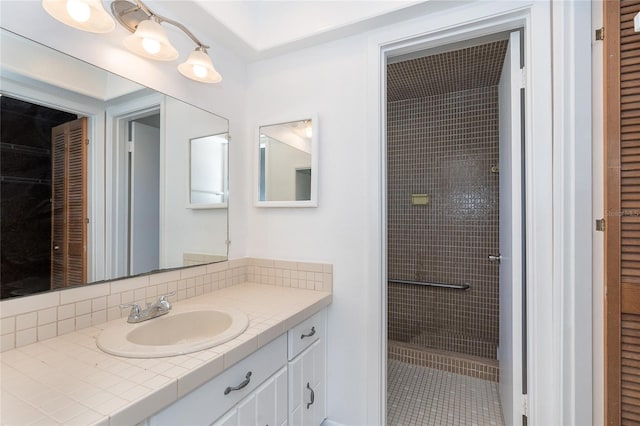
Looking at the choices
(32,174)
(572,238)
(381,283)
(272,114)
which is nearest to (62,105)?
(32,174)

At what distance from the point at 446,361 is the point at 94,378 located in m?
2.35

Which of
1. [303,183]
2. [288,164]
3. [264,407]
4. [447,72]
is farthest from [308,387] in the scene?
[447,72]

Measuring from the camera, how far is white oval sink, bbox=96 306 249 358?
92cm

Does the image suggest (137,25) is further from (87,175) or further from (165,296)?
(165,296)

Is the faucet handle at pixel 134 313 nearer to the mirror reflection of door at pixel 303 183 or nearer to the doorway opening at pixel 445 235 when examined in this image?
the mirror reflection of door at pixel 303 183

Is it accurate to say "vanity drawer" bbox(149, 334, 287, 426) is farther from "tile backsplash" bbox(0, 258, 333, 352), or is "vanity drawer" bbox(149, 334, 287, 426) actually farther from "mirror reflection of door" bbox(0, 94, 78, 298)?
"mirror reflection of door" bbox(0, 94, 78, 298)

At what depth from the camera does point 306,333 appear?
4.69ft

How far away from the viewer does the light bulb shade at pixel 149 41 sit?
1144 mm

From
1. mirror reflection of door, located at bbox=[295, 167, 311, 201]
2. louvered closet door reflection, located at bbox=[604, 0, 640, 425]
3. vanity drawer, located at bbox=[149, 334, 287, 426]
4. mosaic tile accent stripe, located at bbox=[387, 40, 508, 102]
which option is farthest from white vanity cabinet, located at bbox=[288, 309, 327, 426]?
mosaic tile accent stripe, located at bbox=[387, 40, 508, 102]

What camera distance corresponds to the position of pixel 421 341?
2.77m

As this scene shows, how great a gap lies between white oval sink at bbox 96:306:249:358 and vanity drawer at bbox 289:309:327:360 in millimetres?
272

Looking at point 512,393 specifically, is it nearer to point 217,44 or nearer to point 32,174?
point 32,174

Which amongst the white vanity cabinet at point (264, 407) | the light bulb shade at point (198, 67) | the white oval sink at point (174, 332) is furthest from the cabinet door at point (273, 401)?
the light bulb shade at point (198, 67)

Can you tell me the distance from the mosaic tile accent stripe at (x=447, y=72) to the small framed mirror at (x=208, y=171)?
56.0 inches
